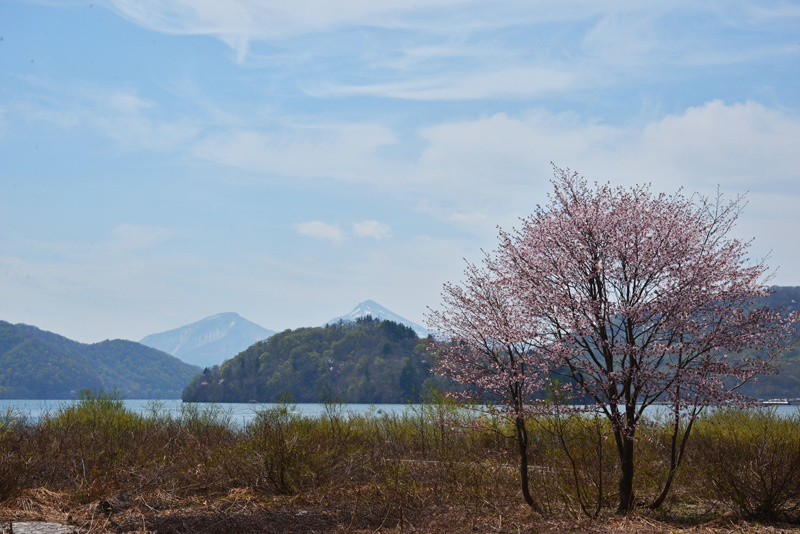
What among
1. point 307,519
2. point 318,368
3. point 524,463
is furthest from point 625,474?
point 318,368

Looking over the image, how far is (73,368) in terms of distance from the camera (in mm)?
127500

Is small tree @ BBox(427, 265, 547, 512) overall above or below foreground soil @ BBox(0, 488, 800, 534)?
above

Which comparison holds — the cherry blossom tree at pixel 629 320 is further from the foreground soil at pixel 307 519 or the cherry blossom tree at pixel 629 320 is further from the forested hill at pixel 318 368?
the forested hill at pixel 318 368

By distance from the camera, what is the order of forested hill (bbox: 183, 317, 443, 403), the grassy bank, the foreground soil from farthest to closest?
forested hill (bbox: 183, 317, 443, 403) < the grassy bank < the foreground soil

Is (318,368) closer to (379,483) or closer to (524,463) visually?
(379,483)

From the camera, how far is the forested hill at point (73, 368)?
12381 centimetres

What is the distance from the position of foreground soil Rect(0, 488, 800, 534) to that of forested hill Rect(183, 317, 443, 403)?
98.8m

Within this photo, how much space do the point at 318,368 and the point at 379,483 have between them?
363 ft

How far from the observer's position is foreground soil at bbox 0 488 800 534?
26.0ft

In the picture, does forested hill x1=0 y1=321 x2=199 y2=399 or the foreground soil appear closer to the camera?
the foreground soil

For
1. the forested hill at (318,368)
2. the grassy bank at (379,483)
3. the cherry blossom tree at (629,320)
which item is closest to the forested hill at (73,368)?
the forested hill at (318,368)

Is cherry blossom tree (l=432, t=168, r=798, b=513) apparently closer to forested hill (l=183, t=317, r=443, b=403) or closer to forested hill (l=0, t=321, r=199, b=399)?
forested hill (l=0, t=321, r=199, b=399)

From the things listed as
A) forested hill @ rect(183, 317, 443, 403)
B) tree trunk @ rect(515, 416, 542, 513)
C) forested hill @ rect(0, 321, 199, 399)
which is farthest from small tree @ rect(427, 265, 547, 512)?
forested hill @ rect(183, 317, 443, 403)

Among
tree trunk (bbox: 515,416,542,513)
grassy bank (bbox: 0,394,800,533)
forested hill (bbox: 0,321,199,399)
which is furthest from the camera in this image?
forested hill (bbox: 0,321,199,399)
